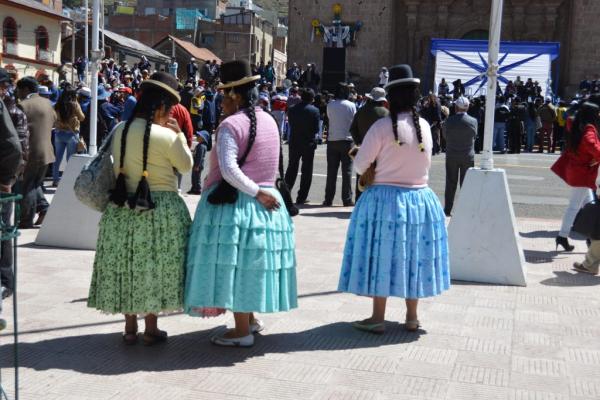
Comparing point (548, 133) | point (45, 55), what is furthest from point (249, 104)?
point (45, 55)

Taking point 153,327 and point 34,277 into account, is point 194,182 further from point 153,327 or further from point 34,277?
point 153,327

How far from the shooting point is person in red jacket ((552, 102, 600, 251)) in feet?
26.7

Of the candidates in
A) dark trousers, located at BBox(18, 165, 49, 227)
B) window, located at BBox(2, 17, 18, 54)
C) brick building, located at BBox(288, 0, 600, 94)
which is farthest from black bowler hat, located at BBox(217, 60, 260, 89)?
window, located at BBox(2, 17, 18, 54)

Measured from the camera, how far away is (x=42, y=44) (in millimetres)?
48156

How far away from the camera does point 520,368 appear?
16.0 ft

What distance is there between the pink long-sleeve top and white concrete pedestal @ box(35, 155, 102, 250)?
141 inches

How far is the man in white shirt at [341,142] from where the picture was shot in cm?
1199

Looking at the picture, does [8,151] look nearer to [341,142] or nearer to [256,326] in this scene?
[256,326]

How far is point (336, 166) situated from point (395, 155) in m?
6.83

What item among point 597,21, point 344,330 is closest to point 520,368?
point 344,330

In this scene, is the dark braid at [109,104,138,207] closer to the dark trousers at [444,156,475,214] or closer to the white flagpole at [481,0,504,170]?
the white flagpole at [481,0,504,170]

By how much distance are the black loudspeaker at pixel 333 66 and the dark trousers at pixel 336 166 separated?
27.5 m

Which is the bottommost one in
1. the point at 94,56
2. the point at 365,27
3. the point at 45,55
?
the point at 94,56

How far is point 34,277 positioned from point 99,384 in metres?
2.74
